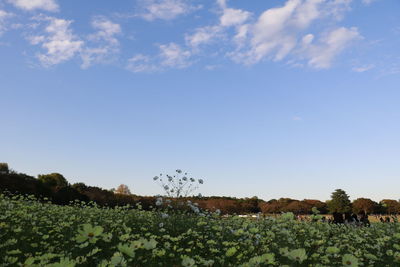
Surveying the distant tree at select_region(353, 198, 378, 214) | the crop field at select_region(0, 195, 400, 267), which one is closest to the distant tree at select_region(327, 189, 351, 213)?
the distant tree at select_region(353, 198, 378, 214)

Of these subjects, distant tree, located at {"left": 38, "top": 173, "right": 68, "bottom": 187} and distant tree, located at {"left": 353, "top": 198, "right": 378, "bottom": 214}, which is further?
distant tree, located at {"left": 353, "top": 198, "right": 378, "bottom": 214}

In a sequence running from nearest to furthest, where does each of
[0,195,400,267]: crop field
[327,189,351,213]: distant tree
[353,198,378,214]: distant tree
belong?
[0,195,400,267]: crop field < [327,189,351,213]: distant tree < [353,198,378,214]: distant tree

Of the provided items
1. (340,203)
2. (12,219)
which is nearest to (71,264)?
(12,219)

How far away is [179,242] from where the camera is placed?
785 cm

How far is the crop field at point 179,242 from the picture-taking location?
3254mm

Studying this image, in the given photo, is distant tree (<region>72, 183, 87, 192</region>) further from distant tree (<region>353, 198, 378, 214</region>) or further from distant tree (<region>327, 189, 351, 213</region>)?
distant tree (<region>353, 198, 378, 214</region>)

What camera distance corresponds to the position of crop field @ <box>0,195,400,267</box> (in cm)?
325

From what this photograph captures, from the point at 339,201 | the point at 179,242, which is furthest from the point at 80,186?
the point at 339,201

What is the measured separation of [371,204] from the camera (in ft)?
193

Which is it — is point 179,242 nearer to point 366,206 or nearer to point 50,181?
point 50,181

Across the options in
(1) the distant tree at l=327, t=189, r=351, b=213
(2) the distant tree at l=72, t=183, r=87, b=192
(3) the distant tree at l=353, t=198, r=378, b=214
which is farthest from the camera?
(3) the distant tree at l=353, t=198, r=378, b=214

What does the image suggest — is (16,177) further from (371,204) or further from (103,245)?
(371,204)

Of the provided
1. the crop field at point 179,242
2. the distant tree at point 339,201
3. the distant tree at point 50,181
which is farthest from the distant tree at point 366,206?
the crop field at point 179,242

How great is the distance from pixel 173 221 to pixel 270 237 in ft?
12.5
